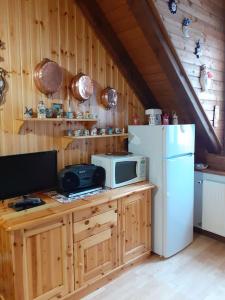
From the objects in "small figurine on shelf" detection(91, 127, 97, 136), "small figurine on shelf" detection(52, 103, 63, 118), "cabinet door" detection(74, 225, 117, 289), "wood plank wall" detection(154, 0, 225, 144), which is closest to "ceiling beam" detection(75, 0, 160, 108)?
"wood plank wall" detection(154, 0, 225, 144)

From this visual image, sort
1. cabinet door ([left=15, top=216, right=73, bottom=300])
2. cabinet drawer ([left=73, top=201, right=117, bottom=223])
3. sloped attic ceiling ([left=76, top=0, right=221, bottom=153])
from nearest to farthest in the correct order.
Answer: cabinet door ([left=15, top=216, right=73, bottom=300]), cabinet drawer ([left=73, top=201, right=117, bottom=223]), sloped attic ceiling ([left=76, top=0, right=221, bottom=153])

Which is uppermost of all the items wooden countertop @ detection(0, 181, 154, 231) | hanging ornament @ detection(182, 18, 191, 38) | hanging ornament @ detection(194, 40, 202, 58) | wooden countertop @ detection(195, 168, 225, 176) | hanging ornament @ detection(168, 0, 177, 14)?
hanging ornament @ detection(168, 0, 177, 14)

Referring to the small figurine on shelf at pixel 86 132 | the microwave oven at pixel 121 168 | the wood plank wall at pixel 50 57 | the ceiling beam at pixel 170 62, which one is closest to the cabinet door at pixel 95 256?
the microwave oven at pixel 121 168

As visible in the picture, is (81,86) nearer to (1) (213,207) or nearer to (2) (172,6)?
(2) (172,6)

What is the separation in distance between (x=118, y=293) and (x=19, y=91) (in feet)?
6.33

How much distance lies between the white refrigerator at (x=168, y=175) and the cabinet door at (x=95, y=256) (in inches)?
23.6

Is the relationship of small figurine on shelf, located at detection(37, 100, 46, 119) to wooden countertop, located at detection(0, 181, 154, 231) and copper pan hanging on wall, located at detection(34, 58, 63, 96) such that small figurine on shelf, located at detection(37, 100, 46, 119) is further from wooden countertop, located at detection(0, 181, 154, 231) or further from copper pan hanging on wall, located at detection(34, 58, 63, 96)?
wooden countertop, located at detection(0, 181, 154, 231)

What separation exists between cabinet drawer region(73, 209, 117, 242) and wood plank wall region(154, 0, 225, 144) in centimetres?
158

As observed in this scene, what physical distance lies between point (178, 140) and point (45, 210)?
1526 millimetres

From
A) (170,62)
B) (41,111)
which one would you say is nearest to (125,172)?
(41,111)

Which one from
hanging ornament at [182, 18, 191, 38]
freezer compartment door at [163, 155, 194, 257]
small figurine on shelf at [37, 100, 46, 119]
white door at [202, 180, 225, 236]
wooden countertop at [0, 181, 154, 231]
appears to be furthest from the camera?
white door at [202, 180, 225, 236]

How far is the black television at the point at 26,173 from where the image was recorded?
1885 mm

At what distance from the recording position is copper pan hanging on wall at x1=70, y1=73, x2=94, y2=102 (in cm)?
245

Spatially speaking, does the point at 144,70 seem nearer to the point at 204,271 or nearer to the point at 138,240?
the point at 138,240
